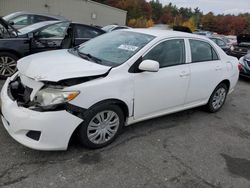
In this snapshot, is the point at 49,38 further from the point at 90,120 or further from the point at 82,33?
the point at 90,120

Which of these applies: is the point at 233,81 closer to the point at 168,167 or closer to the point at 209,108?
the point at 209,108

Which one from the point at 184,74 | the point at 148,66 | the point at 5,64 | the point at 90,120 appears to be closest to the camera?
the point at 90,120

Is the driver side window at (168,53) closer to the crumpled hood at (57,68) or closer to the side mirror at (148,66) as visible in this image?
the side mirror at (148,66)

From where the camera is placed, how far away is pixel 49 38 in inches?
261

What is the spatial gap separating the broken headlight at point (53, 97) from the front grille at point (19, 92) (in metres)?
0.18

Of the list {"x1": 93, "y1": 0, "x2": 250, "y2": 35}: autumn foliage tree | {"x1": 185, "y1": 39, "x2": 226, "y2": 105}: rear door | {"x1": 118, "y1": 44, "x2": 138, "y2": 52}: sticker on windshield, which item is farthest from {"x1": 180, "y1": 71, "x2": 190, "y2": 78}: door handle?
{"x1": 93, "y1": 0, "x2": 250, "y2": 35}: autumn foliage tree

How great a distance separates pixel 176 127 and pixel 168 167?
129 centimetres

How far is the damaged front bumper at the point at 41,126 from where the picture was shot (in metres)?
→ 2.98

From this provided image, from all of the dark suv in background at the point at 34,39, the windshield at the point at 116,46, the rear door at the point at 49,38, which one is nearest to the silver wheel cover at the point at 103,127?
the windshield at the point at 116,46

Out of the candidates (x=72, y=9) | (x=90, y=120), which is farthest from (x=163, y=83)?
(x=72, y=9)

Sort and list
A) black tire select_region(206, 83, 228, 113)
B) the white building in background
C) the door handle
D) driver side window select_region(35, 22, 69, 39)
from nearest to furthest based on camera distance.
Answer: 1. the door handle
2. black tire select_region(206, 83, 228, 113)
3. driver side window select_region(35, 22, 69, 39)
4. the white building in background

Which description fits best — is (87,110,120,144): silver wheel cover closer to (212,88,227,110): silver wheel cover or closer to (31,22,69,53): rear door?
(212,88,227,110): silver wheel cover

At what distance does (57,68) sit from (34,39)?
130 inches

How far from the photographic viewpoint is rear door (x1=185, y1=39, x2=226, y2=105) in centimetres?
457
